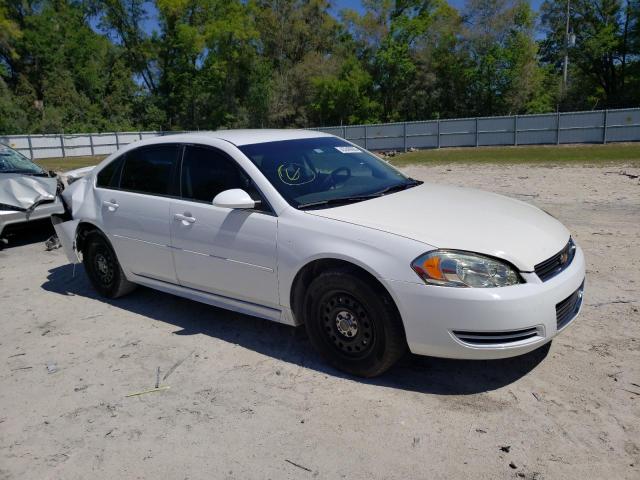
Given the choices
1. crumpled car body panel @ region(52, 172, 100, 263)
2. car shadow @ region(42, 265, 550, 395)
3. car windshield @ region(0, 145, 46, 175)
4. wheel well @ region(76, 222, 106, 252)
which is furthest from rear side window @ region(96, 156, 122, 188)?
car windshield @ region(0, 145, 46, 175)

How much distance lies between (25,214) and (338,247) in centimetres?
626

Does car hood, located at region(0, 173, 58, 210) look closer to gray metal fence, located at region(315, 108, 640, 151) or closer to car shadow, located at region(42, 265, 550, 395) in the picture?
car shadow, located at region(42, 265, 550, 395)

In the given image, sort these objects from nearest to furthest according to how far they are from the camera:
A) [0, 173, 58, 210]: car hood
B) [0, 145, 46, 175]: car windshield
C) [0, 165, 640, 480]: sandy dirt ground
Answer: [0, 165, 640, 480]: sandy dirt ground, [0, 173, 58, 210]: car hood, [0, 145, 46, 175]: car windshield

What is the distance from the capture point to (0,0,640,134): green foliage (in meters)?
49.5

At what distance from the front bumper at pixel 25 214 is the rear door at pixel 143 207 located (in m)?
2.91

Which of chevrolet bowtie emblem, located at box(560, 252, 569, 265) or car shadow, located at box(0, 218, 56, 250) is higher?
chevrolet bowtie emblem, located at box(560, 252, 569, 265)

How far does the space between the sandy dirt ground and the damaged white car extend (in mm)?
3253

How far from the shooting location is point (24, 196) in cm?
821

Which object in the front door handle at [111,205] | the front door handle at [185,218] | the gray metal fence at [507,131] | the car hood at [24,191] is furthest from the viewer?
the gray metal fence at [507,131]

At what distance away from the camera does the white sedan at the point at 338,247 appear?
336 cm

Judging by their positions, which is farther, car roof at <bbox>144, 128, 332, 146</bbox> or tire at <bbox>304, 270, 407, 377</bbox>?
car roof at <bbox>144, 128, 332, 146</bbox>

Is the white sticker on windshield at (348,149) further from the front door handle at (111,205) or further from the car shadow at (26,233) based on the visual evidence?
the car shadow at (26,233)

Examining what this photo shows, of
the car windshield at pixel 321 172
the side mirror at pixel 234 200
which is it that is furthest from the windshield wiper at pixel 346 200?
the side mirror at pixel 234 200

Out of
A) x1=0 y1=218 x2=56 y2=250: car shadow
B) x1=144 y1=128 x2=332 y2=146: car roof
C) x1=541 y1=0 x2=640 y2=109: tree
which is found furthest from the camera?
x1=541 y1=0 x2=640 y2=109: tree
